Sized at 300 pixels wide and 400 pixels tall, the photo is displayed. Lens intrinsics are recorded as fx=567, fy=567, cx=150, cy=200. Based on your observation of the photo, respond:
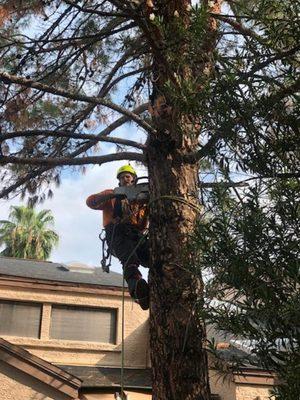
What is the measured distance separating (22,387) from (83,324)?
10.5 feet

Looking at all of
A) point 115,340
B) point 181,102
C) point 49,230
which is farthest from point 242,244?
point 49,230

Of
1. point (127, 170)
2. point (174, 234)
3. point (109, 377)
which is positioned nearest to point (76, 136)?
point (174, 234)

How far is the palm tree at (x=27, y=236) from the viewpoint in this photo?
3012 cm

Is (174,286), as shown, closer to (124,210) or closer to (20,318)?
(124,210)

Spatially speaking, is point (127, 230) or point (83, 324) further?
point (83, 324)

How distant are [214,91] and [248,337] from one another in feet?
4.49

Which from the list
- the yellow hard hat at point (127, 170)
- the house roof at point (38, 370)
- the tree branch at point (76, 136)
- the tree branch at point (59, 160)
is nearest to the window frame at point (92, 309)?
the house roof at point (38, 370)

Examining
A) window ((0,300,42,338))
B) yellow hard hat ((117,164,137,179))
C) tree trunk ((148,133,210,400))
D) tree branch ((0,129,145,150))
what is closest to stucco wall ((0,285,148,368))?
window ((0,300,42,338))

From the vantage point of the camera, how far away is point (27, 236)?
30781 millimetres

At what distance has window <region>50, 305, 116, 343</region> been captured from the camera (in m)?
14.4

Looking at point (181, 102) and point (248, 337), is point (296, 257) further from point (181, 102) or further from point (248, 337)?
point (181, 102)

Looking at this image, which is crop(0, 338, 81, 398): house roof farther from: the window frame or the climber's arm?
the climber's arm

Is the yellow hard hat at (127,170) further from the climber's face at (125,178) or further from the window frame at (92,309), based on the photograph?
the window frame at (92,309)

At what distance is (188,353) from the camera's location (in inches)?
150
